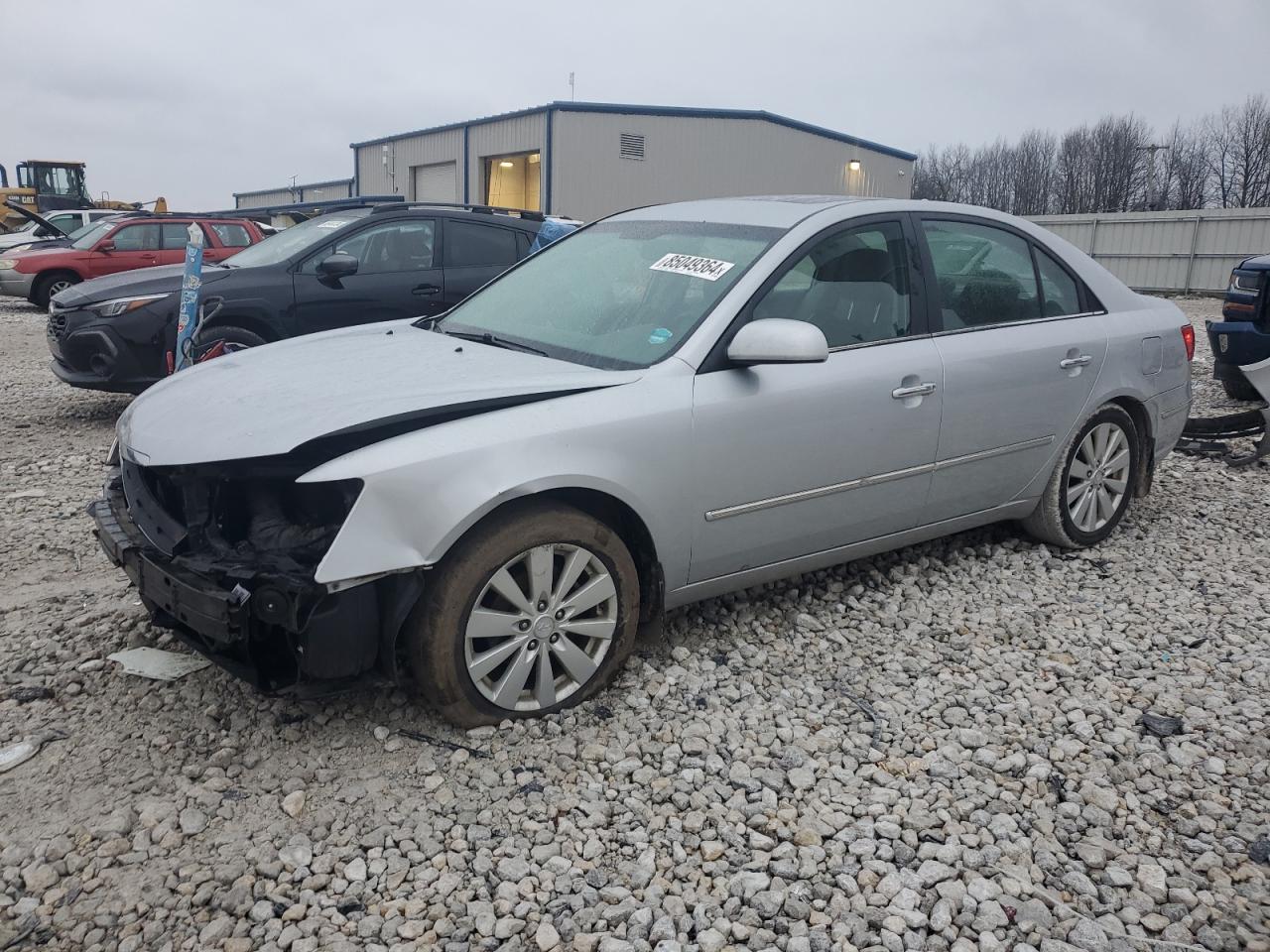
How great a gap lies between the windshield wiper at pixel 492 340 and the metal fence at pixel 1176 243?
22376mm

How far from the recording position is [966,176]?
59688mm

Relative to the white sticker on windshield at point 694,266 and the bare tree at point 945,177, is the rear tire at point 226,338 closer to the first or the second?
the white sticker on windshield at point 694,266

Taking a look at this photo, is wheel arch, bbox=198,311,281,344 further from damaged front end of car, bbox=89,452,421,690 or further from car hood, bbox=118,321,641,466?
damaged front end of car, bbox=89,452,421,690

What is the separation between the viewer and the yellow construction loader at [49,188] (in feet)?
99.8

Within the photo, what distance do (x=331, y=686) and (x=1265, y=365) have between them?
593 cm

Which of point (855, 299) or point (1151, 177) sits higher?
point (1151, 177)

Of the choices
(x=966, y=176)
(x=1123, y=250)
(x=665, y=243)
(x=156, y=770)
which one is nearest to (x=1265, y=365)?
(x=665, y=243)

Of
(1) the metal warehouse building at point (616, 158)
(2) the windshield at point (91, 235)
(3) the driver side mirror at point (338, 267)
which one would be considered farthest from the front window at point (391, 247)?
(1) the metal warehouse building at point (616, 158)

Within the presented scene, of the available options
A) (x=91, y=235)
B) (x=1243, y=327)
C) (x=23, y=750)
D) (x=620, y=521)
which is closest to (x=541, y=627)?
(x=620, y=521)

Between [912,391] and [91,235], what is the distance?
56.3ft

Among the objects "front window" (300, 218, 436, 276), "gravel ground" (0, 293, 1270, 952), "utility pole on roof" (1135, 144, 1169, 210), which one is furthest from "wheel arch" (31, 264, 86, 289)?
"utility pole on roof" (1135, 144, 1169, 210)

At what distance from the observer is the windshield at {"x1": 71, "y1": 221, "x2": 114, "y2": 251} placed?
16.8 metres

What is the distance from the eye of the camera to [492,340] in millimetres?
3887

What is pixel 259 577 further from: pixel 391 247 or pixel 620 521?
pixel 391 247
